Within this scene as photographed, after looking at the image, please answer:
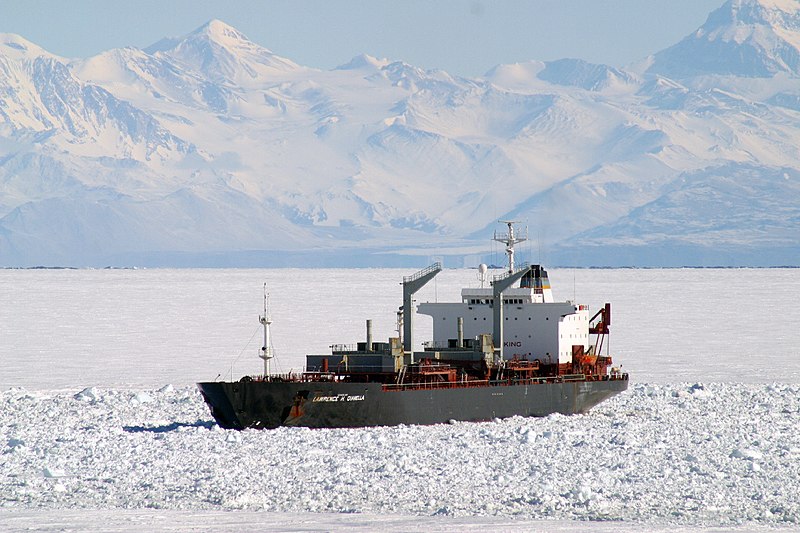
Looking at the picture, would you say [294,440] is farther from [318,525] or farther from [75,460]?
[318,525]

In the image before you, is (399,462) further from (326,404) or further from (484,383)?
(484,383)

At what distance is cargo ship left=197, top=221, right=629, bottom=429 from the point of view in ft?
112

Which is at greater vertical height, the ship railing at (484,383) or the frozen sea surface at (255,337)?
the frozen sea surface at (255,337)

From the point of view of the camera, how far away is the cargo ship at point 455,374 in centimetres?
3428

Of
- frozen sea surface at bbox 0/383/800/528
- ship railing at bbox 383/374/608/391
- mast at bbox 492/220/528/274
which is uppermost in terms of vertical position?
mast at bbox 492/220/528/274

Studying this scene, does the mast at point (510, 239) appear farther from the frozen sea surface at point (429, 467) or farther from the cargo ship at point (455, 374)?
the frozen sea surface at point (429, 467)

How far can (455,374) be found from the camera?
3775cm

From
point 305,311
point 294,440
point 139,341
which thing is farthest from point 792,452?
point 305,311

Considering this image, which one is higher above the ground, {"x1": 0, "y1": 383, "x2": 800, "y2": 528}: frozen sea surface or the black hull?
the black hull

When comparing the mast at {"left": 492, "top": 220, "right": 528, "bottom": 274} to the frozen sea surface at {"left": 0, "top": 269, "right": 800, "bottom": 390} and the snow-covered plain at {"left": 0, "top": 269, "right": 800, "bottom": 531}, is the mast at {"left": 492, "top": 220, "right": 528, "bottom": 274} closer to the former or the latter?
the snow-covered plain at {"left": 0, "top": 269, "right": 800, "bottom": 531}

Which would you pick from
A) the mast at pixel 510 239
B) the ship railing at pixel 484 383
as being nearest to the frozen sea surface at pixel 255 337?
the mast at pixel 510 239

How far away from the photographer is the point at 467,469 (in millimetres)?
28531

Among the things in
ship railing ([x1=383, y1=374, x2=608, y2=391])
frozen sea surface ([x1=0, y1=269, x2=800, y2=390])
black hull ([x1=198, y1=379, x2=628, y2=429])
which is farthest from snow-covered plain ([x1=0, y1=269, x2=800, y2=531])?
ship railing ([x1=383, y1=374, x2=608, y2=391])

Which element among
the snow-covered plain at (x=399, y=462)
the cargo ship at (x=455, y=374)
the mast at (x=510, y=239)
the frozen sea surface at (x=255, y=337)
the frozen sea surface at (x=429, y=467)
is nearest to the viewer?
the snow-covered plain at (x=399, y=462)
